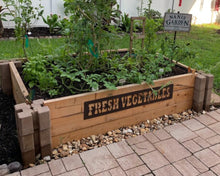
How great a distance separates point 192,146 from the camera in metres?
2.72

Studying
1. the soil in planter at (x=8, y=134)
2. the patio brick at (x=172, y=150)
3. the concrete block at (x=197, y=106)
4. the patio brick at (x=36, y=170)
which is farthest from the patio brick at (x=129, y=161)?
the concrete block at (x=197, y=106)

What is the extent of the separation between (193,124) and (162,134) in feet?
1.59

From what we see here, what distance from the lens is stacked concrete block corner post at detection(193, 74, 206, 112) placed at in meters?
3.28

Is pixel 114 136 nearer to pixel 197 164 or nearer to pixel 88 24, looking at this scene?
pixel 197 164

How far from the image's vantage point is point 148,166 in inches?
95.0

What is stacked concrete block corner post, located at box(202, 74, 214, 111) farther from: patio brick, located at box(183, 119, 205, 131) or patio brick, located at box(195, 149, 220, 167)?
patio brick, located at box(195, 149, 220, 167)

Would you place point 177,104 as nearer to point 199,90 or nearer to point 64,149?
point 199,90

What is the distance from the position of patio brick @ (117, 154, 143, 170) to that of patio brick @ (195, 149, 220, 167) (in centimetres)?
62

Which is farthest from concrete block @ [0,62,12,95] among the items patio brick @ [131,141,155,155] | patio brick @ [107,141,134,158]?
patio brick @ [131,141,155,155]

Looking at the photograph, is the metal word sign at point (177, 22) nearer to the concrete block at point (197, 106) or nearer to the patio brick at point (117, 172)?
the concrete block at point (197, 106)

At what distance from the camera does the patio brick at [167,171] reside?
2.32 m

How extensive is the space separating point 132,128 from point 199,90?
1038mm

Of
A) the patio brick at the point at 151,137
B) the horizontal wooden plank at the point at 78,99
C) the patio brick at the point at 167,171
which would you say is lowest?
the patio brick at the point at 167,171

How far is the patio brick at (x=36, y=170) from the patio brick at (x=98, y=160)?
37 cm
